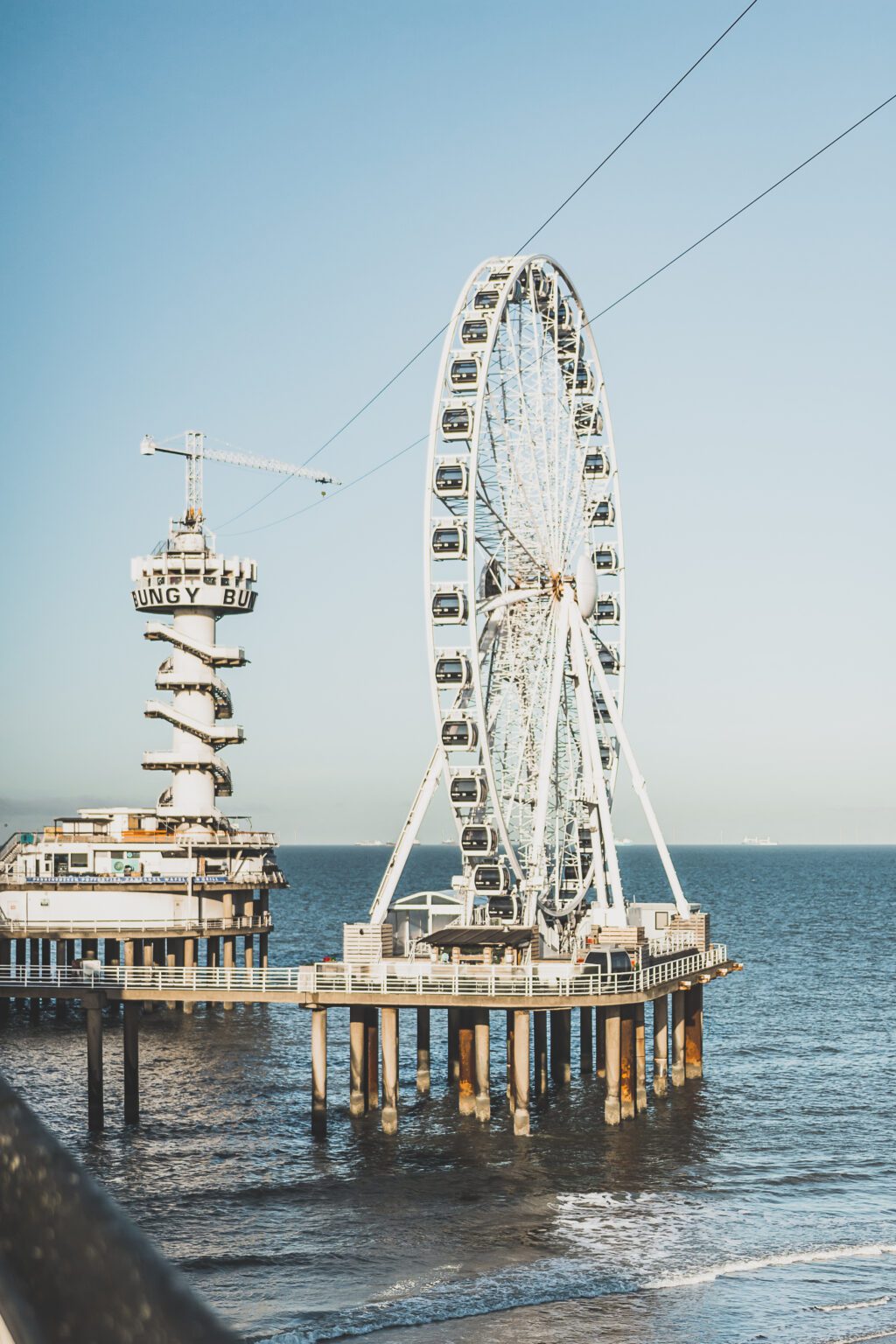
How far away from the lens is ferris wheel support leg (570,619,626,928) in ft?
205

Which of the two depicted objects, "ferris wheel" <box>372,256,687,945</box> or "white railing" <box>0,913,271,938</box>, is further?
"white railing" <box>0,913,271,938</box>

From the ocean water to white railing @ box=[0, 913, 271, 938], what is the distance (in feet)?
29.1

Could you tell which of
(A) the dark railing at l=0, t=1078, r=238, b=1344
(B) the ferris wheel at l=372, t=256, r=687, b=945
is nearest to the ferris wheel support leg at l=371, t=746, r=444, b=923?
(B) the ferris wheel at l=372, t=256, r=687, b=945

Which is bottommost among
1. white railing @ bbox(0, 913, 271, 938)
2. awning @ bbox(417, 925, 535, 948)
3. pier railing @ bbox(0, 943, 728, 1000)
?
white railing @ bbox(0, 913, 271, 938)

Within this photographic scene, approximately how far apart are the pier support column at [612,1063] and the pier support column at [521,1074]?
3448 millimetres

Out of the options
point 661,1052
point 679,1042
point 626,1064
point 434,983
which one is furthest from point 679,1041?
point 434,983

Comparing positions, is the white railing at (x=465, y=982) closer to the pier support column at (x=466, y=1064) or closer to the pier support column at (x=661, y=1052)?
the pier support column at (x=466, y=1064)

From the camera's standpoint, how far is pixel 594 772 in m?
63.6

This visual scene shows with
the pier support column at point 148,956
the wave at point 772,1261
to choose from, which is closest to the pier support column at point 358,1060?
the wave at point 772,1261

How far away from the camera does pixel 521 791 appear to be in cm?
6012

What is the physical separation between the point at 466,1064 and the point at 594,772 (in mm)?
14595

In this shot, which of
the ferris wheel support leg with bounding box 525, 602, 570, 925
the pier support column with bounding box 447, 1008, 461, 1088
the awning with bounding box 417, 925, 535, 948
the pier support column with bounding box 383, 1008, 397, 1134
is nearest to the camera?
the pier support column with bounding box 383, 1008, 397, 1134

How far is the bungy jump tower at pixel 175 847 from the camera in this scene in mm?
85188

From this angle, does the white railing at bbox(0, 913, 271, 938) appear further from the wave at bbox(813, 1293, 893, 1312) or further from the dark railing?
the dark railing
